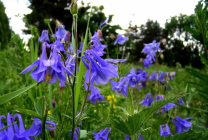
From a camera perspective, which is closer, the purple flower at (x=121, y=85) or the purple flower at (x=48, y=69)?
the purple flower at (x=48, y=69)

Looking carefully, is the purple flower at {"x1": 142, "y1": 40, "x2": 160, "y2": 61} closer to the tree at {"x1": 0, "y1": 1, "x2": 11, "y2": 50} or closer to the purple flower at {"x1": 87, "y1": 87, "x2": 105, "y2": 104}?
the purple flower at {"x1": 87, "y1": 87, "x2": 105, "y2": 104}

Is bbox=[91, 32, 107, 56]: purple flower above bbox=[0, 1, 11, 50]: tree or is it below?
below

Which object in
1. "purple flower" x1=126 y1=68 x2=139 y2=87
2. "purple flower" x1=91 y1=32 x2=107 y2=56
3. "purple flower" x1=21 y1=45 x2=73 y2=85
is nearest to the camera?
"purple flower" x1=21 y1=45 x2=73 y2=85

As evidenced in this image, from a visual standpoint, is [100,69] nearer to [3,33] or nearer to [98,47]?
[98,47]

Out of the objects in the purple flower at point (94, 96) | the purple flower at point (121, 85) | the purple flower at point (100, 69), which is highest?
the purple flower at point (100, 69)

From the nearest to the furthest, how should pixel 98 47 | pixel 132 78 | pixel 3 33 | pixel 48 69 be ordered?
pixel 48 69 < pixel 98 47 < pixel 132 78 < pixel 3 33

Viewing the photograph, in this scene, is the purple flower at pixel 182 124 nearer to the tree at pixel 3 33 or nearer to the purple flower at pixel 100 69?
the purple flower at pixel 100 69

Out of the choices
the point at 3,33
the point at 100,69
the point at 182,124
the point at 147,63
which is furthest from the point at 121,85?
the point at 3,33

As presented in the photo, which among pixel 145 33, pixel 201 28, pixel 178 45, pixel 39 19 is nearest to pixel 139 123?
pixel 201 28

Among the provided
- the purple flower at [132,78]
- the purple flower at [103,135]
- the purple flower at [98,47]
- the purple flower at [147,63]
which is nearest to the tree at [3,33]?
the purple flower at [132,78]

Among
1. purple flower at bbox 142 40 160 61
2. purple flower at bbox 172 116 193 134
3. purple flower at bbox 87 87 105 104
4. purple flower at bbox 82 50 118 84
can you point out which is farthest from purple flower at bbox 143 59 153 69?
purple flower at bbox 82 50 118 84

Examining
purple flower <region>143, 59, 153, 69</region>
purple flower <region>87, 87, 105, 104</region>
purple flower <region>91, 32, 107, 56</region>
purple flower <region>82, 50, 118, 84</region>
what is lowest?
purple flower <region>87, 87, 105, 104</region>

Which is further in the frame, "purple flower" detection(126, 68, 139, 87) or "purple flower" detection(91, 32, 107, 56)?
"purple flower" detection(126, 68, 139, 87)

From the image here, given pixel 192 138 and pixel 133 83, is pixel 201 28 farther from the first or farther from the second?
pixel 133 83
